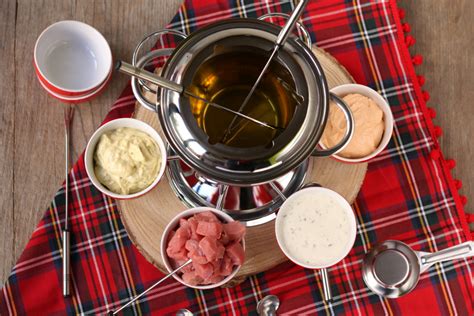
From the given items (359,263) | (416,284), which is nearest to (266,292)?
(359,263)

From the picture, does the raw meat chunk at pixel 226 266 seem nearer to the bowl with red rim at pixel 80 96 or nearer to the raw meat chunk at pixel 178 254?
the raw meat chunk at pixel 178 254

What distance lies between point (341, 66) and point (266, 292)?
660 mm

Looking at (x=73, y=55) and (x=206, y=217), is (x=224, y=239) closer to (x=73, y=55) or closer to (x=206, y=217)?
(x=206, y=217)

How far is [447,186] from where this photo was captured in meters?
1.51

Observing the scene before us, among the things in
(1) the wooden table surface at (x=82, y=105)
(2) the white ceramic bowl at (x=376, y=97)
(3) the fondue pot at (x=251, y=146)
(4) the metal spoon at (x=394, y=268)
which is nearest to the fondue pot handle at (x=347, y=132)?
(3) the fondue pot at (x=251, y=146)

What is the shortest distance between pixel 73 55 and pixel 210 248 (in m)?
0.75

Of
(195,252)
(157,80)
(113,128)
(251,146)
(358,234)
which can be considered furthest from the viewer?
(358,234)

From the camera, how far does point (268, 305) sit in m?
1.44

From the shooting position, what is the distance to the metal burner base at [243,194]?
1.39 metres

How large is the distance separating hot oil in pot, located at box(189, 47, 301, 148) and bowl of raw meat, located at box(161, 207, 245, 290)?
23cm

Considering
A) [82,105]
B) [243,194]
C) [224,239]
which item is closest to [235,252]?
[224,239]

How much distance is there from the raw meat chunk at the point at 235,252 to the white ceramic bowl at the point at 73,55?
2.07 ft

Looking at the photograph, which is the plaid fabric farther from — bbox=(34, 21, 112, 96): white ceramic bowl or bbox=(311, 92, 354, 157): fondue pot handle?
bbox=(311, 92, 354, 157): fondue pot handle

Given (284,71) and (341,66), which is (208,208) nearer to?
(284,71)
